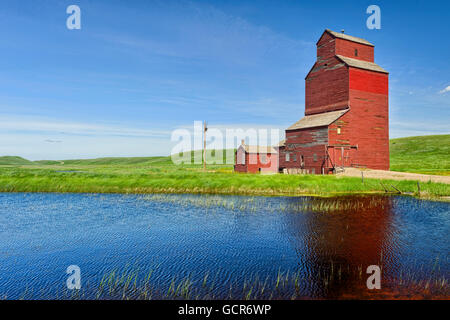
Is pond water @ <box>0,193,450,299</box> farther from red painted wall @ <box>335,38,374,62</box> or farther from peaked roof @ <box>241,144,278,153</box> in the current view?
peaked roof @ <box>241,144,278,153</box>

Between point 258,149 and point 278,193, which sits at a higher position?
point 258,149

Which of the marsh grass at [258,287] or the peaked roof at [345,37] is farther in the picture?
the peaked roof at [345,37]

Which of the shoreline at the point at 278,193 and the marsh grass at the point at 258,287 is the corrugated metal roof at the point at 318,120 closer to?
the shoreline at the point at 278,193

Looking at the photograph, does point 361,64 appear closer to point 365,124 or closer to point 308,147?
point 365,124

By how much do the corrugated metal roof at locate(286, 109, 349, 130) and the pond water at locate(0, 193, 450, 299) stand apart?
61.4 ft

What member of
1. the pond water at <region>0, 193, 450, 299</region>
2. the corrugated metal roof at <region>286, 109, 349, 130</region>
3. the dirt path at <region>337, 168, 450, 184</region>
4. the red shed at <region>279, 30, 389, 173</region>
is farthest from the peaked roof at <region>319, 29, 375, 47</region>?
the pond water at <region>0, 193, 450, 299</region>

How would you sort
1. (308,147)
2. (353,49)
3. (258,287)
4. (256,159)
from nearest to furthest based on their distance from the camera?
(258,287)
(308,147)
(353,49)
(256,159)

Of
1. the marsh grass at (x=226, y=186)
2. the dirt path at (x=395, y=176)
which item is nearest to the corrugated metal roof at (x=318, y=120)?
the dirt path at (x=395, y=176)

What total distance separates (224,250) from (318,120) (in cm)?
3382

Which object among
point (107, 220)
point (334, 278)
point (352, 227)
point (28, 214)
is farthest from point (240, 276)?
point (28, 214)

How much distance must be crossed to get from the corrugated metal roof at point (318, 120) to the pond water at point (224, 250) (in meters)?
18.7

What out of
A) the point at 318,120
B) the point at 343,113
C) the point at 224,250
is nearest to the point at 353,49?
the point at 343,113

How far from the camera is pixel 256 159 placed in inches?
2088

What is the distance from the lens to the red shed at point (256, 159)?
5234 centimetres
